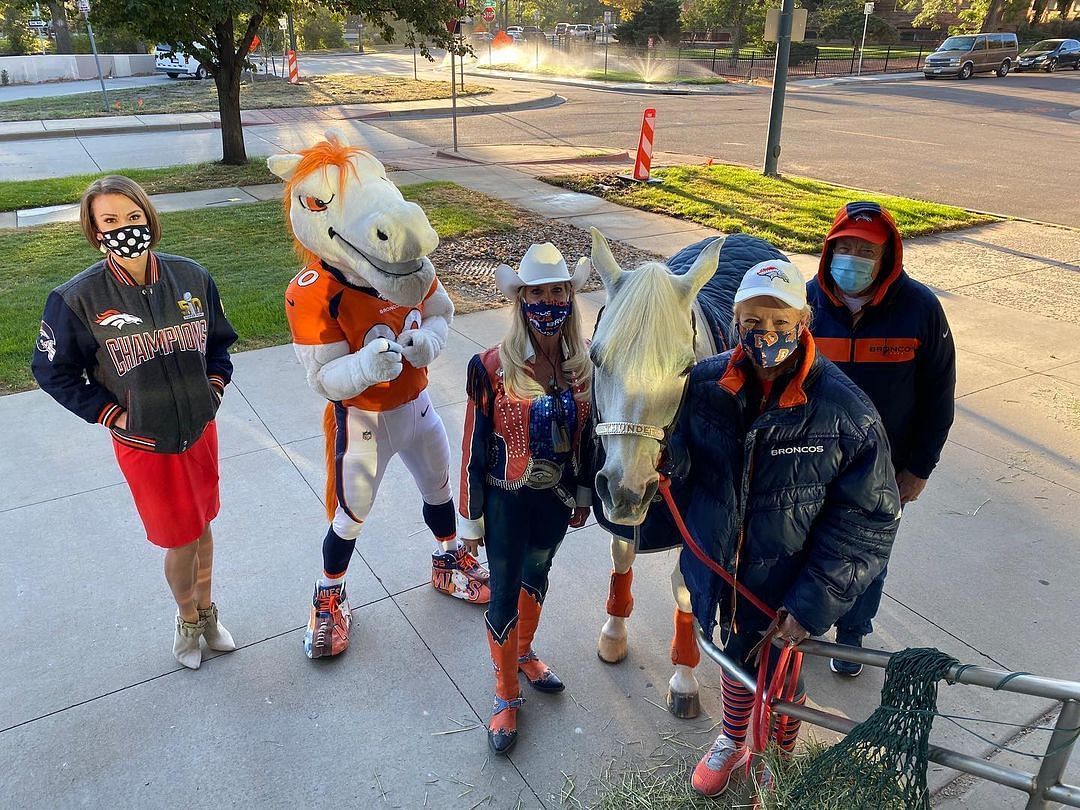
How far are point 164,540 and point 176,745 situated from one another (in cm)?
73

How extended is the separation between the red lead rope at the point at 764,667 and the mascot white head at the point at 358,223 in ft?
4.15

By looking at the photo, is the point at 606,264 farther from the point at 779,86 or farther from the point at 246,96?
the point at 246,96

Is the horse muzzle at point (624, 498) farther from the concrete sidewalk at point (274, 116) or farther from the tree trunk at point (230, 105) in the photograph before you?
the concrete sidewalk at point (274, 116)

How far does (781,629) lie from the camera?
2.02 m

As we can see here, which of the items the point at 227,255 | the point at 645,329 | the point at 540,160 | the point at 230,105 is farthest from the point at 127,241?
the point at 540,160

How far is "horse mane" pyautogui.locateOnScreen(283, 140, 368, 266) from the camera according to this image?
267 cm

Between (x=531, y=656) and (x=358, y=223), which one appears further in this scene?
(x=531, y=656)

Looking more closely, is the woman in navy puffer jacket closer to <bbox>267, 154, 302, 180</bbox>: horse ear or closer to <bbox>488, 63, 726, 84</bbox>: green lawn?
<bbox>267, 154, 302, 180</bbox>: horse ear

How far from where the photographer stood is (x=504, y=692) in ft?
8.71

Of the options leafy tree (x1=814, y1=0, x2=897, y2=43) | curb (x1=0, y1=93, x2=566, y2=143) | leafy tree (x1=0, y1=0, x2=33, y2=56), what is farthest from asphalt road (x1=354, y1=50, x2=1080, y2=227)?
leafy tree (x1=0, y1=0, x2=33, y2=56)

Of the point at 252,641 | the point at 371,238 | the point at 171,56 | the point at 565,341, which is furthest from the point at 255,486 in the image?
the point at 171,56

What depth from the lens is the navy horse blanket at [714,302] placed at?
233cm

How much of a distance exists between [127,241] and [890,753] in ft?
8.72

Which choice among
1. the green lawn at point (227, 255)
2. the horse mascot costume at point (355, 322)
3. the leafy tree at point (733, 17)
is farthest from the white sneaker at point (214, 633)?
the leafy tree at point (733, 17)
